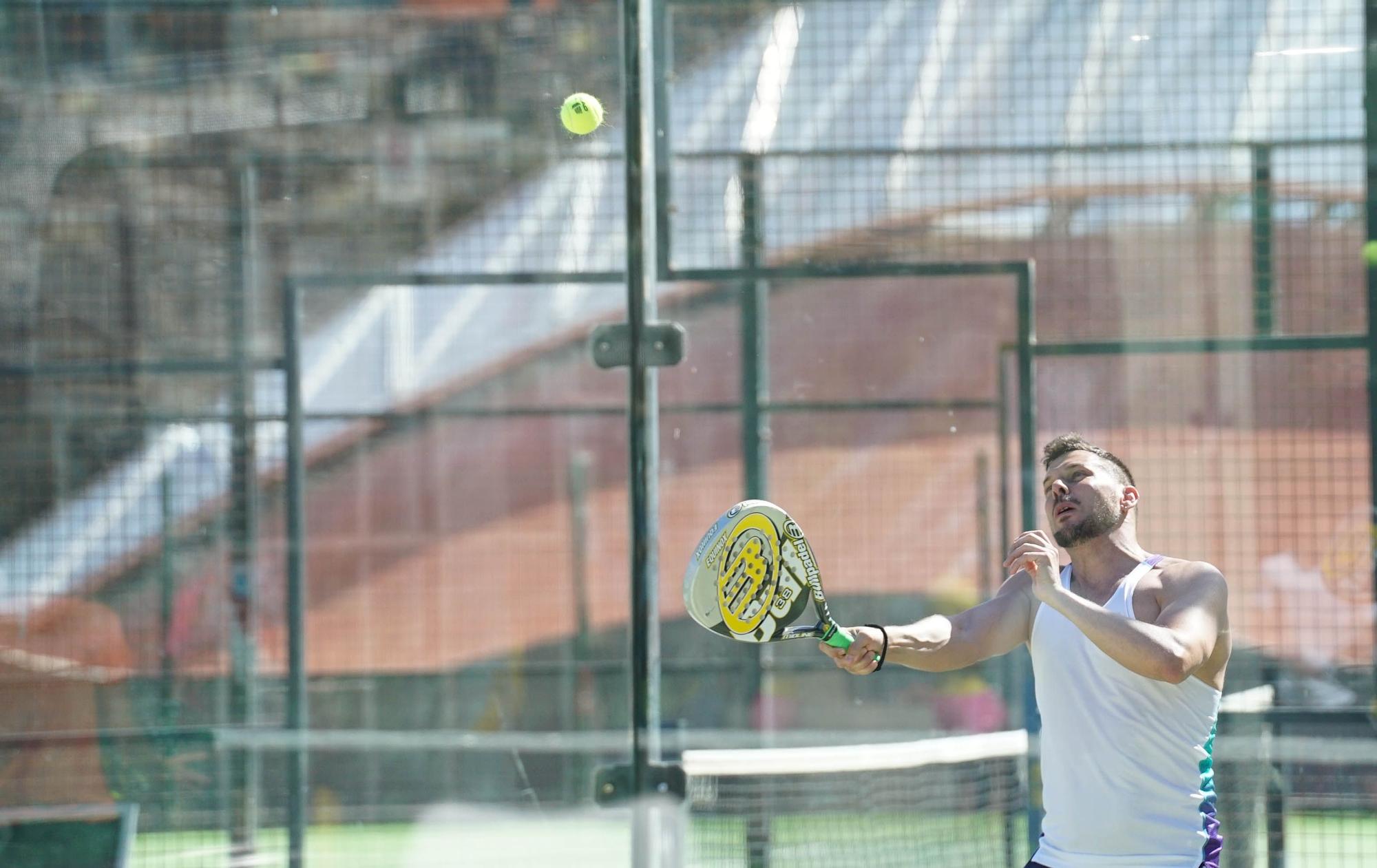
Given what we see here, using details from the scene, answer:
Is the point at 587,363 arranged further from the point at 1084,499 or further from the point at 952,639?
the point at 1084,499

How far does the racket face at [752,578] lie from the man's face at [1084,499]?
495 millimetres

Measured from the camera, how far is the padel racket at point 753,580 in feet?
8.99

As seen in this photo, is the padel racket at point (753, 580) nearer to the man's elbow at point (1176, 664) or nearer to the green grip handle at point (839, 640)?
the green grip handle at point (839, 640)

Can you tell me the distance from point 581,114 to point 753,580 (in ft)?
5.09

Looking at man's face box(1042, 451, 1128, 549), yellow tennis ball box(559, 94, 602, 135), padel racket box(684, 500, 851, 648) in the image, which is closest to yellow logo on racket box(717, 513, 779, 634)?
padel racket box(684, 500, 851, 648)

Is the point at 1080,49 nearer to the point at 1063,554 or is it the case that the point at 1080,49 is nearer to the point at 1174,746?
the point at 1063,554

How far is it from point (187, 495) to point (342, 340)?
2.03 feet

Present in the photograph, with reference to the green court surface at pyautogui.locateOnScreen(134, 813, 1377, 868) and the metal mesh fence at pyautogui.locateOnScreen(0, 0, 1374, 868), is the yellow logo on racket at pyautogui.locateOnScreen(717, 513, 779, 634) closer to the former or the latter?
the metal mesh fence at pyautogui.locateOnScreen(0, 0, 1374, 868)

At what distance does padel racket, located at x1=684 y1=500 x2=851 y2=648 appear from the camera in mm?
2740

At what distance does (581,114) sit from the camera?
12.1 feet

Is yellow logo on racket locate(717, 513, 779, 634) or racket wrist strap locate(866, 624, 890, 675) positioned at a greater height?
yellow logo on racket locate(717, 513, 779, 634)

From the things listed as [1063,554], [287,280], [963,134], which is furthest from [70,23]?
[1063,554]

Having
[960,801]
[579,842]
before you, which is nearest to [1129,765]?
[960,801]

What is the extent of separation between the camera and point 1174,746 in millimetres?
2543
